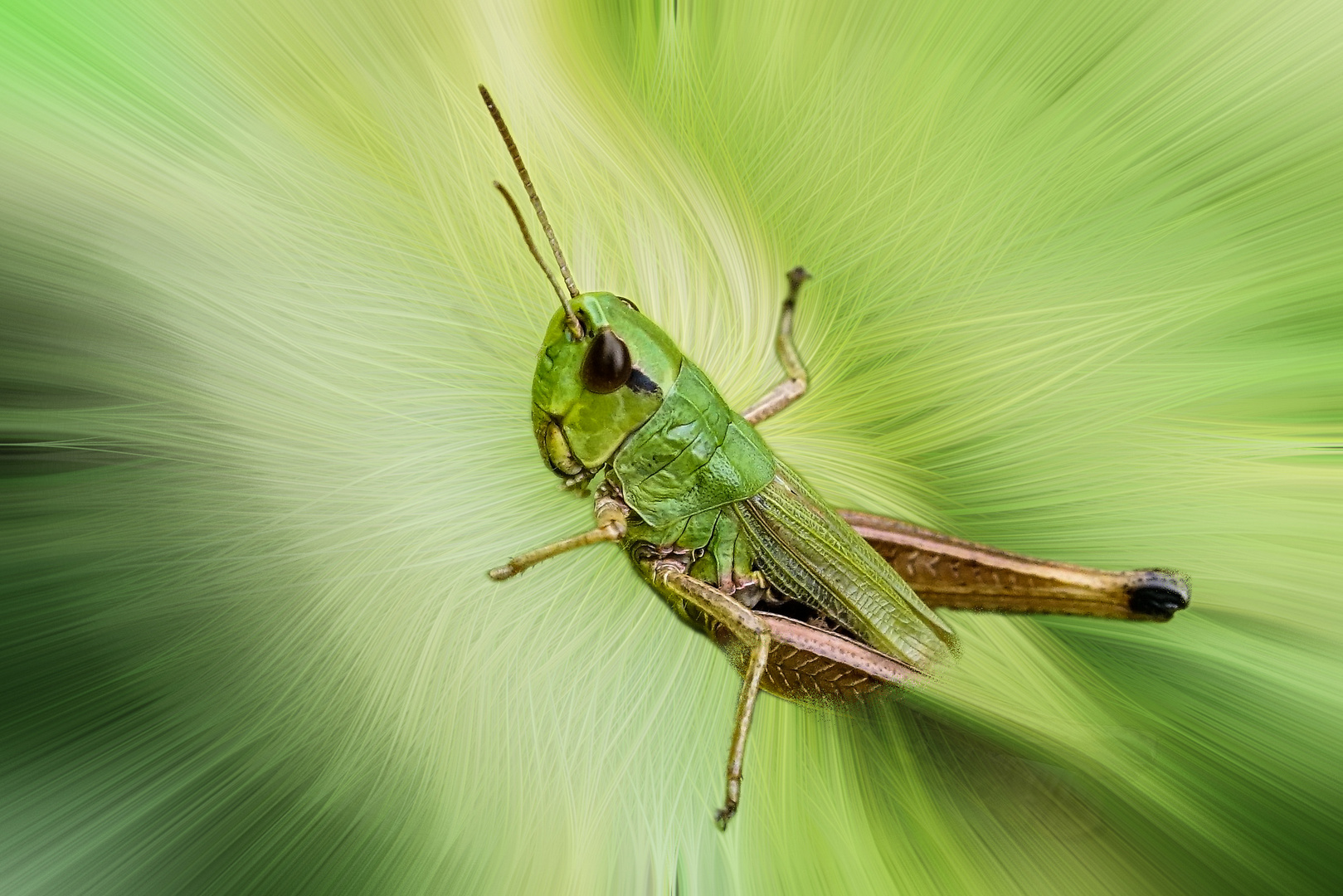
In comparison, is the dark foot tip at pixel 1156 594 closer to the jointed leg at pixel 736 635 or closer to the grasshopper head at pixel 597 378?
the jointed leg at pixel 736 635

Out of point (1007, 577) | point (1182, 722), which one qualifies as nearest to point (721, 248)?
point (1007, 577)

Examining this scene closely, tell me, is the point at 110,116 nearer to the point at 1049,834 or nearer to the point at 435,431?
the point at 435,431

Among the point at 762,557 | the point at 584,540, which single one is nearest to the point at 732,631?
the point at 762,557

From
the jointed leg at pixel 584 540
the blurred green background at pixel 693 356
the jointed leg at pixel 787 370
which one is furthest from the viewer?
the jointed leg at pixel 787 370

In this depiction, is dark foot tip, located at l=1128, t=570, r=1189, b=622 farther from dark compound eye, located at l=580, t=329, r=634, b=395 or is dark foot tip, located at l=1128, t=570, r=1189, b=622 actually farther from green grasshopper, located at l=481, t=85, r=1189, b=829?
dark compound eye, located at l=580, t=329, r=634, b=395

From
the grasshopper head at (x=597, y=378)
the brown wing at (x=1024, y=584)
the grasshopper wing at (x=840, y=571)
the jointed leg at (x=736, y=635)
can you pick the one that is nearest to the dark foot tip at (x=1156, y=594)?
the brown wing at (x=1024, y=584)

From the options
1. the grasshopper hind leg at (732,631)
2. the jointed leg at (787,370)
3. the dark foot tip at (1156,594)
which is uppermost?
the jointed leg at (787,370)

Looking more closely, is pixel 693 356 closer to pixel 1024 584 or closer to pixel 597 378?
pixel 597 378
